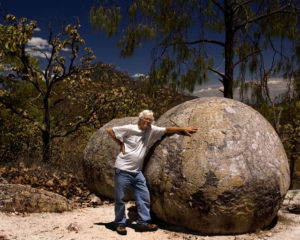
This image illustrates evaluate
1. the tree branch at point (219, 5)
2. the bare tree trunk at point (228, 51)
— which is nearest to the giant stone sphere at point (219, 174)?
the bare tree trunk at point (228, 51)

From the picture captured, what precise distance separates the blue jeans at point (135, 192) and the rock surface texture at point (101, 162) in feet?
5.38

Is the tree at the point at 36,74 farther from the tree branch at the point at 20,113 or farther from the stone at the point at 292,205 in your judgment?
the stone at the point at 292,205

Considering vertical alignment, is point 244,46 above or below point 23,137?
above

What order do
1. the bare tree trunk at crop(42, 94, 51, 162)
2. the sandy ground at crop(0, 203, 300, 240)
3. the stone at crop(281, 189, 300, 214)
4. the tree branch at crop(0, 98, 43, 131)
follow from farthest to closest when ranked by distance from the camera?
the bare tree trunk at crop(42, 94, 51, 162) < the tree branch at crop(0, 98, 43, 131) < the stone at crop(281, 189, 300, 214) < the sandy ground at crop(0, 203, 300, 240)

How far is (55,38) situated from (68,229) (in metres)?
6.13

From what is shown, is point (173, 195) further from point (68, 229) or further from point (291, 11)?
point (291, 11)

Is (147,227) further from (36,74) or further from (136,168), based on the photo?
(36,74)

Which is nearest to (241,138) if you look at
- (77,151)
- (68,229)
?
(68,229)

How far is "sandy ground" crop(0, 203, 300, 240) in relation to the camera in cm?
407

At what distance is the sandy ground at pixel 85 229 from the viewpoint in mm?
4066

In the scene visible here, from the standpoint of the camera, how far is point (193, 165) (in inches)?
156

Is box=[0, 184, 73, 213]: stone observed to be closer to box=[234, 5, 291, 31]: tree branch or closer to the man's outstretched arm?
the man's outstretched arm

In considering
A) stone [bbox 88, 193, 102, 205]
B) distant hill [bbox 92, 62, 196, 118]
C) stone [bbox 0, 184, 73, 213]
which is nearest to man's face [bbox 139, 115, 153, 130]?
stone [bbox 0, 184, 73, 213]

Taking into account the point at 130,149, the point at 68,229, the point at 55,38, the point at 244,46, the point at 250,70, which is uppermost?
the point at 55,38
